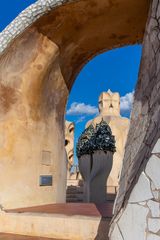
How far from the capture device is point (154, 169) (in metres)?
3.27

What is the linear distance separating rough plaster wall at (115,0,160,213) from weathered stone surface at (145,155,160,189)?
0.08 meters

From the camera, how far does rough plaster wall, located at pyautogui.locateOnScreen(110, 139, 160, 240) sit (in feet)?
10.5

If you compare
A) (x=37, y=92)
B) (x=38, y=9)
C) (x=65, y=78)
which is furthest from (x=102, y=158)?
(x=38, y=9)

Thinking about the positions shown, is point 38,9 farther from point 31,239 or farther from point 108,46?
point 31,239

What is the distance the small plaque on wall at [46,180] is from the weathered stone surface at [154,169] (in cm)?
360

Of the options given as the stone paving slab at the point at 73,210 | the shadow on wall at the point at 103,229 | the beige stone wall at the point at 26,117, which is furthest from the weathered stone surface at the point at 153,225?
the beige stone wall at the point at 26,117

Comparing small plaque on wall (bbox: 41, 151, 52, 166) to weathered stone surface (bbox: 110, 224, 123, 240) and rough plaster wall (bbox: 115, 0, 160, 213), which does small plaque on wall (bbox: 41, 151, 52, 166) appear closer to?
rough plaster wall (bbox: 115, 0, 160, 213)

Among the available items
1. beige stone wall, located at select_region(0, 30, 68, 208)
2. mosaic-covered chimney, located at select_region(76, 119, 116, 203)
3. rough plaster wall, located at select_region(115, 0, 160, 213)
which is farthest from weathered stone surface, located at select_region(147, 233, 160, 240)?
mosaic-covered chimney, located at select_region(76, 119, 116, 203)

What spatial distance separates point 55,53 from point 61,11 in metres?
0.89

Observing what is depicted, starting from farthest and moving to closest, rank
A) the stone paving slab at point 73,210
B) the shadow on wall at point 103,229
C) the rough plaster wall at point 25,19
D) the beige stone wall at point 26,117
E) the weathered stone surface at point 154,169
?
the beige stone wall at point 26,117
the rough plaster wall at point 25,19
the stone paving slab at point 73,210
the shadow on wall at point 103,229
the weathered stone surface at point 154,169

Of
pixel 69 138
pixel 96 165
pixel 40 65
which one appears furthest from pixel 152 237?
pixel 69 138

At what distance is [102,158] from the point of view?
10.1 meters

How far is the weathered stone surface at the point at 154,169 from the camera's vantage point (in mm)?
3258

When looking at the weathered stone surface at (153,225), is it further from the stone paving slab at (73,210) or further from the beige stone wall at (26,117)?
the beige stone wall at (26,117)
